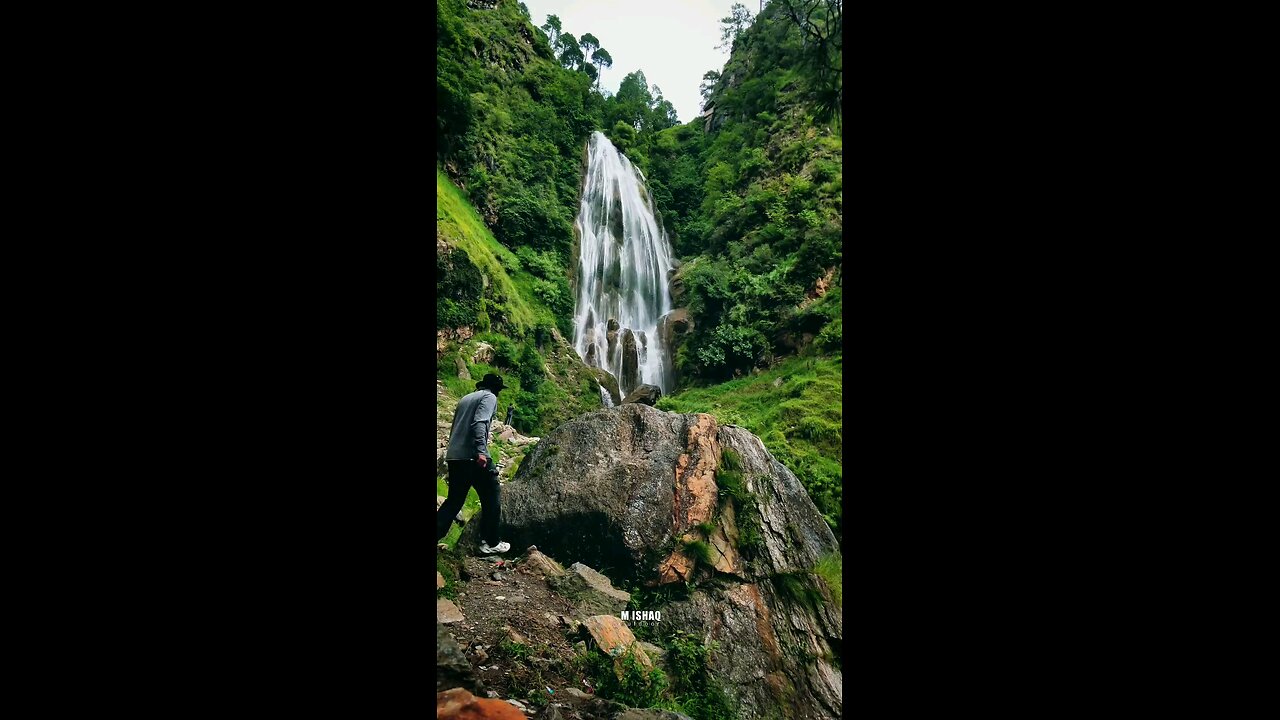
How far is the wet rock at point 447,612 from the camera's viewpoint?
3.35 metres

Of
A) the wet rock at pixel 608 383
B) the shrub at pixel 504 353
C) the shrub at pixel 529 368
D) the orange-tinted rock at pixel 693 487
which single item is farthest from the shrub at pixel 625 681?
the wet rock at pixel 608 383

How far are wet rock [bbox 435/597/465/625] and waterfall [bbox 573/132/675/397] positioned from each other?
804 cm

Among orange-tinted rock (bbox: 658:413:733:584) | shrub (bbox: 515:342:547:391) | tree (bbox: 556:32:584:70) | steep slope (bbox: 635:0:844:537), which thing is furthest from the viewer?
tree (bbox: 556:32:584:70)

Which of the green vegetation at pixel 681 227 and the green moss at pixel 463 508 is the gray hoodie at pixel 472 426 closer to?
the green moss at pixel 463 508

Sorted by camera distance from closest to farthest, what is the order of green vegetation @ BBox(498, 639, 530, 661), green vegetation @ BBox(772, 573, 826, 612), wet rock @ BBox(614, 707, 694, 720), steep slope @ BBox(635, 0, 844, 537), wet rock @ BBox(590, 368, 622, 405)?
wet rock @ BBox(614, 707, 694, 720), green vegetation @ BBox(498, 639, 530, 661), green vegetation @ BBox(772, 573, 826, 612), steep slope @ BBox(635, 0, 844, 537), wet rock @ BBox(590, 368, 622, 405)

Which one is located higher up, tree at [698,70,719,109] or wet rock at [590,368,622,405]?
tree at [698,70,719,109]

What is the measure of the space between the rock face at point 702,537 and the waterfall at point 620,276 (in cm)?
650

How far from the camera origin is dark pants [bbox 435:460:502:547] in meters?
3.91

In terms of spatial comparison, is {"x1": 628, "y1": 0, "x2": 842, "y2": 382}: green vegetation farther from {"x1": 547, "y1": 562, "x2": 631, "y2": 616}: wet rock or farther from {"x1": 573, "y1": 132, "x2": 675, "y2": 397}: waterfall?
{"x1": 547, "y1": 562, "x2": 631, "y2": 616}: wet rock

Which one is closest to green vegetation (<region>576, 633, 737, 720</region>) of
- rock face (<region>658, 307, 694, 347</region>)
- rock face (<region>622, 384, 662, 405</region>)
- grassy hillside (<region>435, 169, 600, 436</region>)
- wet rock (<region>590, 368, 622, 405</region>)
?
grassy hillside (<region>435, 169, 600, 436</region>)
